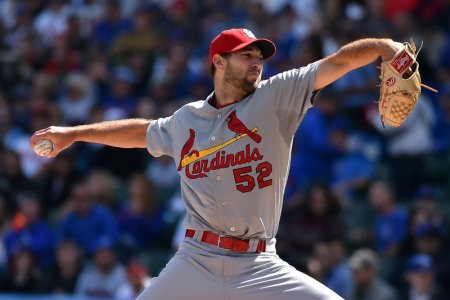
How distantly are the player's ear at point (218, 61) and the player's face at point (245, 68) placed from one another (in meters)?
0.05

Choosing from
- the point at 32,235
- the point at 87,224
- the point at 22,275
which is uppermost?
the point at 87,224

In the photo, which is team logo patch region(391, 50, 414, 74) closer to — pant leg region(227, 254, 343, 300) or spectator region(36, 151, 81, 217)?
pant leg region(227, 254, 343, 300)

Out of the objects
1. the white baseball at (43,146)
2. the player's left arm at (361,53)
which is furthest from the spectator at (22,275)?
the player's left arm at (361,53)

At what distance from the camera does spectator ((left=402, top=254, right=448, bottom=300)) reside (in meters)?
8.09

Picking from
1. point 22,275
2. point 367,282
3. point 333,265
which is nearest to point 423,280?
point 367,282

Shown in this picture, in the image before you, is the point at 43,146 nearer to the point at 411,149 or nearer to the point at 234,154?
the point at 234,154

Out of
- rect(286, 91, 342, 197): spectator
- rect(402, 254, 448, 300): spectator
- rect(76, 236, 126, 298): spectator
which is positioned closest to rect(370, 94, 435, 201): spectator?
rect(286, 91, 342, 197): spectator

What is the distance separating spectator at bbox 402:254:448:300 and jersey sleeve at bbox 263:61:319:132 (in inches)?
136

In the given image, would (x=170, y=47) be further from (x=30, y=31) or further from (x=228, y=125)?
(x=228, y=125)

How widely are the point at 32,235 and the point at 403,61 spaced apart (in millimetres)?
6717

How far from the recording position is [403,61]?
4723 millimetres

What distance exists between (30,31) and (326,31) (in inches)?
217

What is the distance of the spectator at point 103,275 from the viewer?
9.54 m

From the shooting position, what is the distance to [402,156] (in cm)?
945
